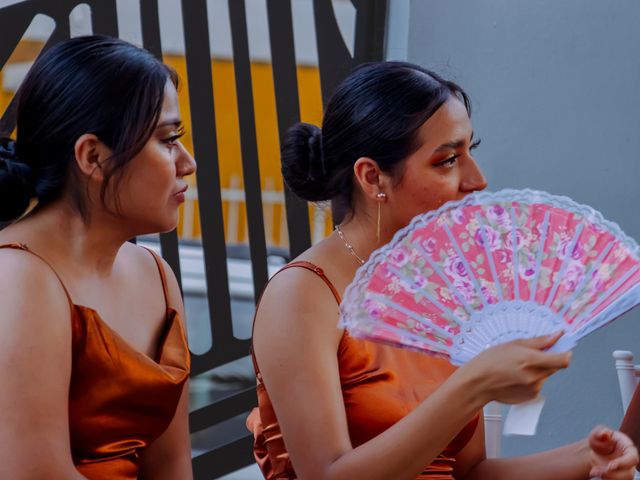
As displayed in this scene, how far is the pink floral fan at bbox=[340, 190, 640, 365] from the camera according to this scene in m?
1.40

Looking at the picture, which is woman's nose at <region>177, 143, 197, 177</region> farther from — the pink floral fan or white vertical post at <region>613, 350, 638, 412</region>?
white vertical post at <region>613, 350, 638, 412</region>

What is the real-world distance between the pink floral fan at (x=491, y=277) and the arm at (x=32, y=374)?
0.40m

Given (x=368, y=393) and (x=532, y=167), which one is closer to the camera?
(x=368, y=393)

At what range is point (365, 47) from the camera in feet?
9.32

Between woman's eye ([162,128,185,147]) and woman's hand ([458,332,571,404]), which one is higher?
woman's eye ([162,128,185,147])

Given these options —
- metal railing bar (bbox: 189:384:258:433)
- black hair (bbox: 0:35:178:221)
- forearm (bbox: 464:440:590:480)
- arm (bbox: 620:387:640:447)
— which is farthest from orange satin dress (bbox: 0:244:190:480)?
metal railing bar (bbox: 189:384:258:433)

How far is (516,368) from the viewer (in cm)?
134

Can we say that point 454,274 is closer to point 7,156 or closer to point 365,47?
point 7,156

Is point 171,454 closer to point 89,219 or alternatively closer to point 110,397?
point 110,397

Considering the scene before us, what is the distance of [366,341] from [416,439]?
0.91 feet

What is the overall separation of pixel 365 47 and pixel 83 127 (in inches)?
56.0

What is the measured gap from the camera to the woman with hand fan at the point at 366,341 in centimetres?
150

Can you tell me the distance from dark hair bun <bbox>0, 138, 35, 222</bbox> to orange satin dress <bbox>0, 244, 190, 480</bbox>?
0.08m

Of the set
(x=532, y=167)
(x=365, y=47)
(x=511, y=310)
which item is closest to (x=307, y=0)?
(x=365, y=47)
